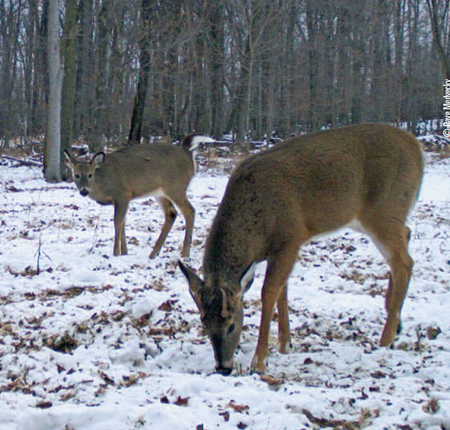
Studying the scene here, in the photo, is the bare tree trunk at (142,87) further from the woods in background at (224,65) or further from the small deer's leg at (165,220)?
the small deer's leg at (165,220)

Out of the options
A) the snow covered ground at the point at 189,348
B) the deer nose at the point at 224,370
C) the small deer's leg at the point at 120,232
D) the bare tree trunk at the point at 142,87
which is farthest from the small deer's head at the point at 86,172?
the bare tree trunk at the point at 142,87

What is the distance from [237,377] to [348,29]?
33431 mm

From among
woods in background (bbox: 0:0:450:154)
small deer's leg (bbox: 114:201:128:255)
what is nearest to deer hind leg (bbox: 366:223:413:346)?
small deer's leg (bbox: 114:201:128:255)

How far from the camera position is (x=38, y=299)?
579 cm

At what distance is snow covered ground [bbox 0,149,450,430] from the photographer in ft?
11.1

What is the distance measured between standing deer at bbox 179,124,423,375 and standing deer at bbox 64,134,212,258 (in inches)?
144

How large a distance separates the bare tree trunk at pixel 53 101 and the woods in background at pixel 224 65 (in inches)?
151

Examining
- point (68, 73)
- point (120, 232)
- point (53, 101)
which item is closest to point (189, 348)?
point (120, 232)

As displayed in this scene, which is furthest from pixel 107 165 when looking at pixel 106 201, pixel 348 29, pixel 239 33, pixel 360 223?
pixel 348 29

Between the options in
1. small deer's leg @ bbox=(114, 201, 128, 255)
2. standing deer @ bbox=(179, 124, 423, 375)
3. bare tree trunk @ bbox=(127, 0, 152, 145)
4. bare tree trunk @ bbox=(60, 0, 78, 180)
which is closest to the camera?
standing deer @ bbox=(179, 124, 423, 375)

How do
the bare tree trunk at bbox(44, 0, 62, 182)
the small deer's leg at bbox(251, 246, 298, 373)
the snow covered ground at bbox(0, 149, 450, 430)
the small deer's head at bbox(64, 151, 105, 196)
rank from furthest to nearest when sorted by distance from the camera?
the bare tree trunk at bbox(44, 0, 62, 182) < the small deer's head at bbox(64, 151, 105, 196) < the small deer's leg at bbox(251, 246, 298, 373) < the snow covered ground at bbox(0, 149, 450, 430)

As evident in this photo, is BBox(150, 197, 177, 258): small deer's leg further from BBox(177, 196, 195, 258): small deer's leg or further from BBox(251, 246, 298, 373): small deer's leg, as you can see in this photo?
BBox(251, 246, 298, 373): small deer's leg

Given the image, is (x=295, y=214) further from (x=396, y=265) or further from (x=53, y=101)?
(x=53, y=101)

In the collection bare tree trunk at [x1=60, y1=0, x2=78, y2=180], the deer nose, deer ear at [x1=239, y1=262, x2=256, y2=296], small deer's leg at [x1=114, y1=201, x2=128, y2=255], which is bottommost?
the deer nose
